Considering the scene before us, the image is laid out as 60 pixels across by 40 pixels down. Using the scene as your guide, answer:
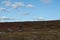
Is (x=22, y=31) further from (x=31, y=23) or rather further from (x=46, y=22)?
(x=46, y=22)

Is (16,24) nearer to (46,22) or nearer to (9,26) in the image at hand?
(9,26)

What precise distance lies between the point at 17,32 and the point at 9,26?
2.37 ft

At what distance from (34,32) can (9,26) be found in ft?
4.65

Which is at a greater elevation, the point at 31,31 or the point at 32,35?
the point at 31,31

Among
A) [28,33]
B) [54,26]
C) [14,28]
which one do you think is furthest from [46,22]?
A: [14,28]

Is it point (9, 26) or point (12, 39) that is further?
point (9, 26)

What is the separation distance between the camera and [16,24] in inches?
339

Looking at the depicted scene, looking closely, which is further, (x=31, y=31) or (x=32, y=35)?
(x=31, y=31)

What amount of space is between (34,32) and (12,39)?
107 centimetres

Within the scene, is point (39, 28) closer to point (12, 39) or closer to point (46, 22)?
point (46, 22)

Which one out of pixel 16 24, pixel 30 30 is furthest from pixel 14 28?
pixel 30 30

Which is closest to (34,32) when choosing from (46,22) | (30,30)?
(30,30)

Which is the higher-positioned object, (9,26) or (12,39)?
(9,26)

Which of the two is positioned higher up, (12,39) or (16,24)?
(16,24)
